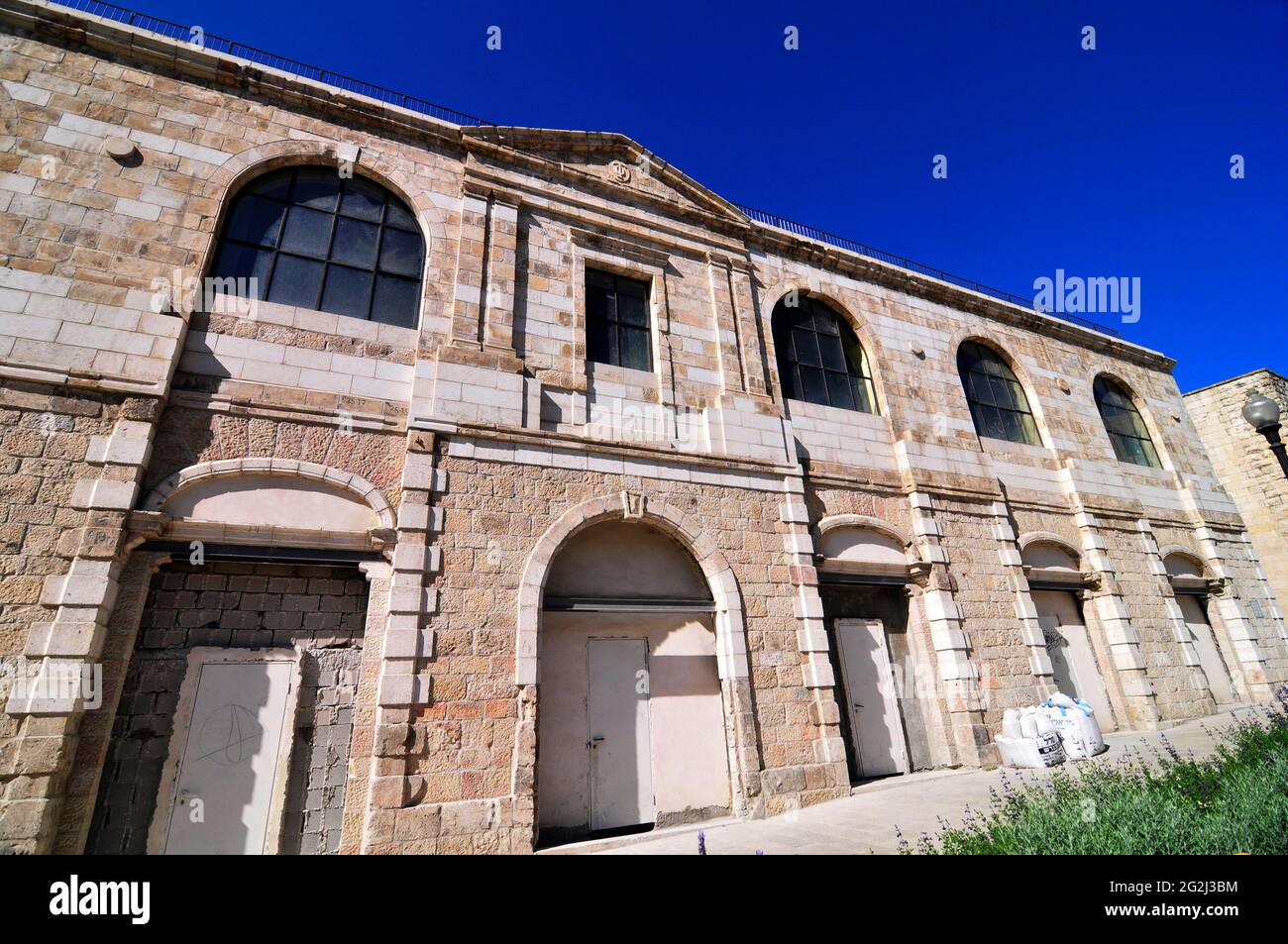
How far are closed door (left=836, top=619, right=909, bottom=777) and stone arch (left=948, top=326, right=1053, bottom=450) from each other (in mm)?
6564

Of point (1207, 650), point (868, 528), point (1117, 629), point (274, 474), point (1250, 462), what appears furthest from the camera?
point (1250, 462)

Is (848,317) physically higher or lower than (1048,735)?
higher

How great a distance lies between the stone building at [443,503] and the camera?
18.2 ft

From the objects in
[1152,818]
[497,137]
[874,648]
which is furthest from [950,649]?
[497,137]

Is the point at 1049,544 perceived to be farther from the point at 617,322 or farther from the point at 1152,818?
the point at 617,322

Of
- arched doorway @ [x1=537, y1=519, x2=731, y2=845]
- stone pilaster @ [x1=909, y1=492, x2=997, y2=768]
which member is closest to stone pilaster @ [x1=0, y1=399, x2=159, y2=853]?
arched doorway @ [x1=537, y1=519, x2=731, y2=845]

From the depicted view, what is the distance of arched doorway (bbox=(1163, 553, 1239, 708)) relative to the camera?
1238 cm

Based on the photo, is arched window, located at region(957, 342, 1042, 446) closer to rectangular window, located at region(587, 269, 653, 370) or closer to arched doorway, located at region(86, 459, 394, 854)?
rectangular window, located at region(587, 269, 653, 370)

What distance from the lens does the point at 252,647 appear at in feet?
19.5

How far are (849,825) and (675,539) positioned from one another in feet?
12.9

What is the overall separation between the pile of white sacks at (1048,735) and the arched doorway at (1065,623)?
176cm

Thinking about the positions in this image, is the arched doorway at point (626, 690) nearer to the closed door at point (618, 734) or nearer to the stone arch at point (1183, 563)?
the closed door at point (618, 734)

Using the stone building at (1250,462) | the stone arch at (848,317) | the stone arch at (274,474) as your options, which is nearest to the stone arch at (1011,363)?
the stone arch at (848,317)
